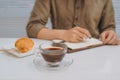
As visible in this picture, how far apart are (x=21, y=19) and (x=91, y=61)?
1.67 m

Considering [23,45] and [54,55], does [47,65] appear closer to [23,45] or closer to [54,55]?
[54,55]

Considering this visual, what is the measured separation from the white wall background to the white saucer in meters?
1.47

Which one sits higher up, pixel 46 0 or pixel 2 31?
pixel 46 0

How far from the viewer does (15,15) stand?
8.89 feet

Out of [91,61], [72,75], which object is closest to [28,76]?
[72,75]

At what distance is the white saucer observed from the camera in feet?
3.56

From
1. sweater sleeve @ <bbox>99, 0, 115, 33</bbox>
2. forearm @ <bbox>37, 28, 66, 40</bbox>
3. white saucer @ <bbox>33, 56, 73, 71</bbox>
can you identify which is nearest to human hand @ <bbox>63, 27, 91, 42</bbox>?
forearm @ <bbox>37, 28, 66, 40</bbox>

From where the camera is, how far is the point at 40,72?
105 centimetres

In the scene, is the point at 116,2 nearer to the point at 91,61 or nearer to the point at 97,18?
the point at 97,18

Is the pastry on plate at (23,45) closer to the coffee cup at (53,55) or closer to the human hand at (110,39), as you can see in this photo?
the coffee cup at (53,55)

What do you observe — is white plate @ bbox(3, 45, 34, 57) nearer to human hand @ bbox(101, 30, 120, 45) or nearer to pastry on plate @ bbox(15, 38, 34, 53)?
pastry on plate @ bbox(15, 38, 34, 53)

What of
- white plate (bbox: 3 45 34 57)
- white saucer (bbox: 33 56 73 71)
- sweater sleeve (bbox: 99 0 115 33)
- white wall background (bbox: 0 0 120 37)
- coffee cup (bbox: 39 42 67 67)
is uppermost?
coffee cup (bbox: 39 42 67 67)

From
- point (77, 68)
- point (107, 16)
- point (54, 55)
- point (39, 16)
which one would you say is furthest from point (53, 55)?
point (107, 16)

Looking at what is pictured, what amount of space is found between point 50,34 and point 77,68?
0.49 m
